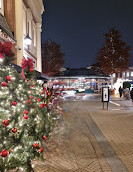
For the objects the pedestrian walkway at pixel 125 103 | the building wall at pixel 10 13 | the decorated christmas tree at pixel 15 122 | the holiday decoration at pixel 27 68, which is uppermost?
the building wall at pixel 10 13

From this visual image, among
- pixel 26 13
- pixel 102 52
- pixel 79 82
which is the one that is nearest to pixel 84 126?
pixel 26 13

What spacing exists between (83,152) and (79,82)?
3898 centimetres

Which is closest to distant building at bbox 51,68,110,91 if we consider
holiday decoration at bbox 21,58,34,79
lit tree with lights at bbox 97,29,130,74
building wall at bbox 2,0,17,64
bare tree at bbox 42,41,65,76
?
bare tree at bbox 42,41,65,76

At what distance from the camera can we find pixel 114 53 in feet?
124

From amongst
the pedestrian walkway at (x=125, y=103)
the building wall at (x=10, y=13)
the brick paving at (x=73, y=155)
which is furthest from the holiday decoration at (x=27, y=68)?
the pedestrian walkway at (x=125, y=103)

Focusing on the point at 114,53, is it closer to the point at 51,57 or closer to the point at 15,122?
the point at 51,57

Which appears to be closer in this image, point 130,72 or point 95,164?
point 95,164

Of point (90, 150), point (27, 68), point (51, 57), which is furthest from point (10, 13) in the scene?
point (51, 57)

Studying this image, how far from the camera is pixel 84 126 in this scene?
8094mm

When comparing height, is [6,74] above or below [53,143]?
above

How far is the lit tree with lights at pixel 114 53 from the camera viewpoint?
37.7m

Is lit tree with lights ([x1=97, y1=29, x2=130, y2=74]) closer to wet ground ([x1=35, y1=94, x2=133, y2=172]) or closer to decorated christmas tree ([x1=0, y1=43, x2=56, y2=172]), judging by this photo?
wet ground ([x1=35, y1=94, x2=133, y2=172])

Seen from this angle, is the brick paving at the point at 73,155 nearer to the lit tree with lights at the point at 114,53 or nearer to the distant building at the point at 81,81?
the lit tree with lights at the point at 114,53

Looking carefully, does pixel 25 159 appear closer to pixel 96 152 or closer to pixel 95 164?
pixel 95 164
